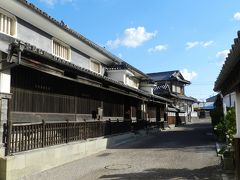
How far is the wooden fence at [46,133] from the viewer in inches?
425

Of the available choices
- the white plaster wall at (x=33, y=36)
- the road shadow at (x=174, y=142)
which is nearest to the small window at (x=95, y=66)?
the road shadow at (x=174, y=142)

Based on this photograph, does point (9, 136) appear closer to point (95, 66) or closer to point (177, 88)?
point (95, 66)

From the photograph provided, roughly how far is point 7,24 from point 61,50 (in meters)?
5.32

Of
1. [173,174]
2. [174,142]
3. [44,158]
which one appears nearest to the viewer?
[173,174]

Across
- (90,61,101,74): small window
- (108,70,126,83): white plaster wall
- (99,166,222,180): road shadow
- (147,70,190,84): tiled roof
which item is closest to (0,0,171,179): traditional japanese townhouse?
(90,61,101,74): small window

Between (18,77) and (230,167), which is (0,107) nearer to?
(18,77)

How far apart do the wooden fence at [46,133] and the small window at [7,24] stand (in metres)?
4.09

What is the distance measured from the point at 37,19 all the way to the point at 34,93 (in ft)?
12.1

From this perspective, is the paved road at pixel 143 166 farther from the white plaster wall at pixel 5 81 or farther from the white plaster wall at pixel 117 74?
the white plaster wall at pixel 117 74

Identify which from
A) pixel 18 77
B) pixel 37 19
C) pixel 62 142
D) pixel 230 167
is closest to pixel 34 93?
pixel 18 77

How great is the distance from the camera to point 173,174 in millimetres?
11203

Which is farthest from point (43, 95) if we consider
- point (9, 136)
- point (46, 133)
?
point (9, 136)

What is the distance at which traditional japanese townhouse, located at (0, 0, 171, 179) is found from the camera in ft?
35.1

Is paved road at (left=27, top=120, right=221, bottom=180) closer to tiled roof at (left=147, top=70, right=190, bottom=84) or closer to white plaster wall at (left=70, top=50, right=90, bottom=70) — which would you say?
white plaster wall at (left=70, top=50, right=90, bottom=70)
